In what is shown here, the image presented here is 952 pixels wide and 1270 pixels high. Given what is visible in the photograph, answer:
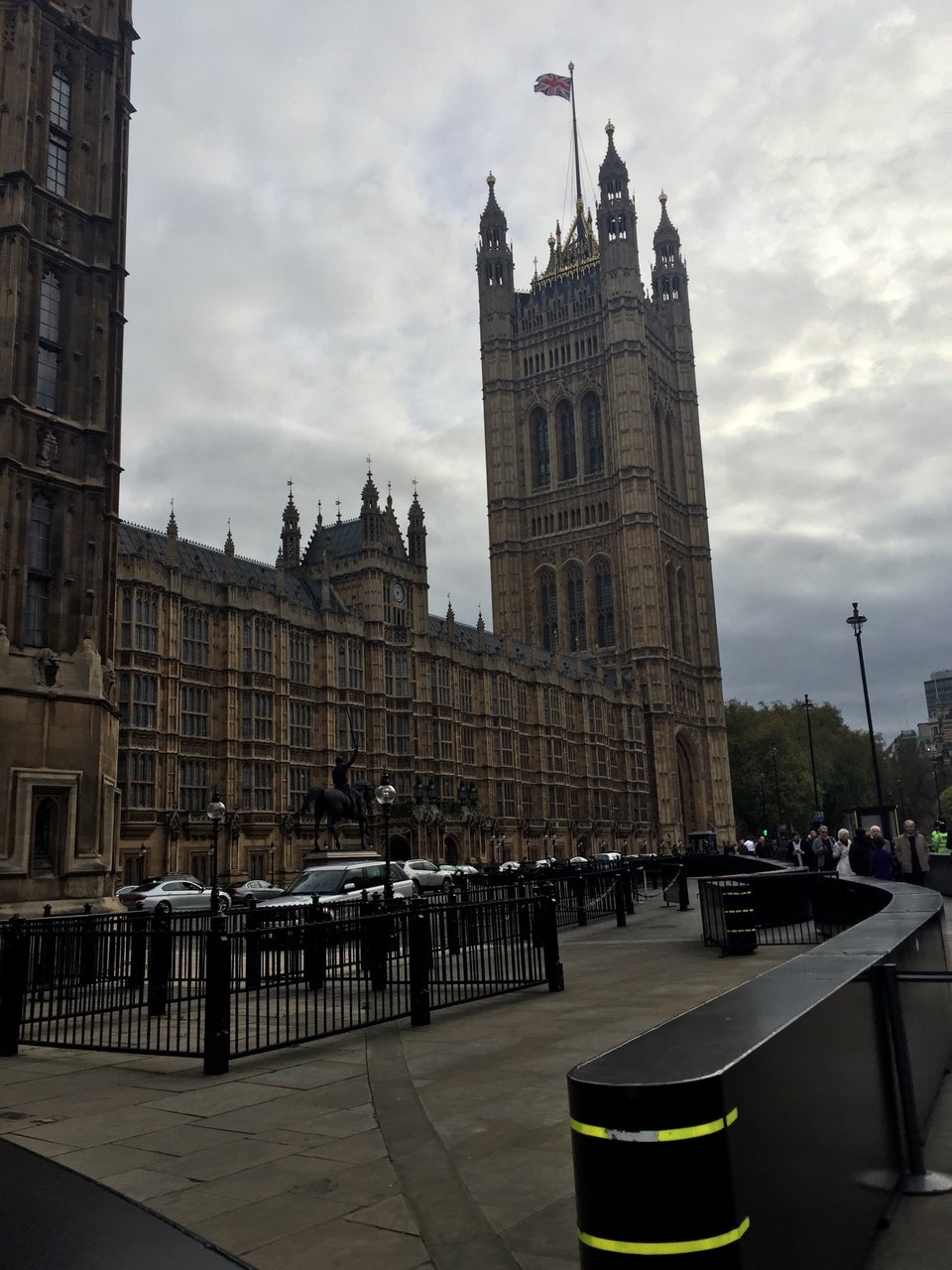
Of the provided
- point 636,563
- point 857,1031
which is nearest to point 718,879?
point 857,1031

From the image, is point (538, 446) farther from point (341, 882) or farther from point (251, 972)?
point (251, 972)

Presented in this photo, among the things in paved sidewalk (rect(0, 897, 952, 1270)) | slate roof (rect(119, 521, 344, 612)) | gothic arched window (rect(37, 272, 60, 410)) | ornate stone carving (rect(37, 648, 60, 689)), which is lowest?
paved sidewalk (rect(0, 897, 952, 1270))

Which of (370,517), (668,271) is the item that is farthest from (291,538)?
(668,271)

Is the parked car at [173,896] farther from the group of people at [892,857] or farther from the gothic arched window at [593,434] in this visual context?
the gothic arched window at [593,434]

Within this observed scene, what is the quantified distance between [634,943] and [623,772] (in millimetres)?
74858

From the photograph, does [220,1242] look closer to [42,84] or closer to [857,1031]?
[857,1031]

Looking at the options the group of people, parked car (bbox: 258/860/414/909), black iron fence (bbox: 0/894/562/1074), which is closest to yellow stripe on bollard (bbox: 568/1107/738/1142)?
black iron fence (bbox: 0/894/562/1074)

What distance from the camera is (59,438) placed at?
22844 mm

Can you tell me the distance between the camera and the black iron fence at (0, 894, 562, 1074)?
392 inches

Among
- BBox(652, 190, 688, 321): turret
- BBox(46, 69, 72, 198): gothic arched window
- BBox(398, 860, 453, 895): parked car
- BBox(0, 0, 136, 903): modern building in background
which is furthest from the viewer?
BBox(652, 190, 688, 321): turret

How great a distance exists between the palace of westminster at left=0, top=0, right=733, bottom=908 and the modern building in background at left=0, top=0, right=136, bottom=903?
7cm

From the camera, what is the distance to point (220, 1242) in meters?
4.89

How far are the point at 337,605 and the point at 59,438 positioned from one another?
1468 inches

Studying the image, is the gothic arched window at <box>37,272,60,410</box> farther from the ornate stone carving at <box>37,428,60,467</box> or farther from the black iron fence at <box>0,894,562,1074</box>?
the black iron fence at <box>0,894,562,1074</box>
